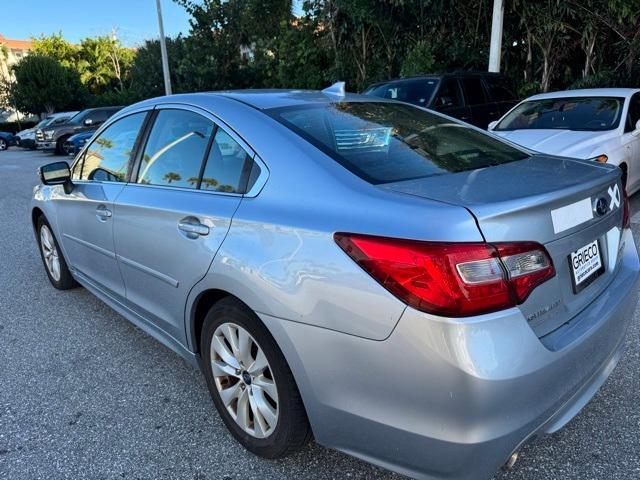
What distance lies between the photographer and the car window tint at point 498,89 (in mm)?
10211

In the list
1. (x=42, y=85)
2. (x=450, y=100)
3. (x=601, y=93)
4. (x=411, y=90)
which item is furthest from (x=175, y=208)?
(x=42, y=85)

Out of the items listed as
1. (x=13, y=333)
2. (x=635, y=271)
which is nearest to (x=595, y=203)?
(x=635, y=271)

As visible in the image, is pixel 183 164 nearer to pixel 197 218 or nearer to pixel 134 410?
pixel 197 218

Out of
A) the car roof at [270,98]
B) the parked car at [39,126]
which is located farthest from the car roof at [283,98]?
the parked car at [39,126]

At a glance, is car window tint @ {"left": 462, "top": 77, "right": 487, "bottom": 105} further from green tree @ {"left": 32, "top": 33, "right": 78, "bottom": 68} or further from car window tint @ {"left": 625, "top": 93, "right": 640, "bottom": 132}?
green tree @ {"left": 32, "top": 33, "right": 78, "bottom": 68}

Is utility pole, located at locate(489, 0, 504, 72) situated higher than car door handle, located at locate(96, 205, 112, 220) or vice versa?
utility pole, located at locate(489, 0, 504, 72)

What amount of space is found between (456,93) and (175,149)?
24.7 ft

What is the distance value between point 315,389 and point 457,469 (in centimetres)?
54

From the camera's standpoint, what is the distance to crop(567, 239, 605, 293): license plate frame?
1.90 metres

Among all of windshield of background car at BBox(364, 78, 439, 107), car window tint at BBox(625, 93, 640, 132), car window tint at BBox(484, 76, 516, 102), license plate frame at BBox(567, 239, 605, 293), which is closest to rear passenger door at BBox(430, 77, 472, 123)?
windshield of background car at BBox(364, 78, 439, 107)

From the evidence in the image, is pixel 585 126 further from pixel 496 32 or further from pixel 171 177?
pixel 496 32

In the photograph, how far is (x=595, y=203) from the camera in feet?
6.64

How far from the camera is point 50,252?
452 cm

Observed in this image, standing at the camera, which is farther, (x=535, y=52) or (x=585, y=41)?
(x=535, y=52)
